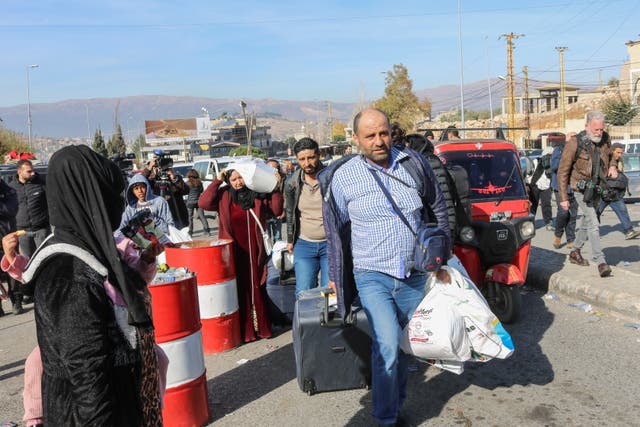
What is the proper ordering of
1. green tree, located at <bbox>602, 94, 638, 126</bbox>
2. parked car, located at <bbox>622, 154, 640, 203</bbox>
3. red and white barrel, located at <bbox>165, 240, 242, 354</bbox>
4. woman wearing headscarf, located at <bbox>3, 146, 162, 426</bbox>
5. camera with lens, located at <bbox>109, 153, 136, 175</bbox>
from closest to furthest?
woman wearing headscarf, located at <bbox>3, 146, 162, 426</bbox>, red and white barrel, located at <bbox>165, 240, 242, 354</bbox>, camera with lens, located at <bbox>109, 153, 136, 175</bbox>, parked car, located at <bbox>622, 154, 640, 203</bbox>, green tree, located at <bbox>602, 94, 638, 126</bbox>

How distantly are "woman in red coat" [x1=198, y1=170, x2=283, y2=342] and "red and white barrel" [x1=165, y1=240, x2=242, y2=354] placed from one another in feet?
0.87

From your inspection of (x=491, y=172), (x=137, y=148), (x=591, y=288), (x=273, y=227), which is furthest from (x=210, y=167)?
(x=137, y=148)

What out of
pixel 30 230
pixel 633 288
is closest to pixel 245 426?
pixel 633 288

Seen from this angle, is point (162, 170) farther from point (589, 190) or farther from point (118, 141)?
point (118, 141)

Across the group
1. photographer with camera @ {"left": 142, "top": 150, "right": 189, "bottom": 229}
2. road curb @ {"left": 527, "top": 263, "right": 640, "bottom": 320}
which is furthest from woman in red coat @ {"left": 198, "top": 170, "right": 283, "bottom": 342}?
photographer with camera @ {"left": 142, "top": 150, "right": 189, "bottom": 229}

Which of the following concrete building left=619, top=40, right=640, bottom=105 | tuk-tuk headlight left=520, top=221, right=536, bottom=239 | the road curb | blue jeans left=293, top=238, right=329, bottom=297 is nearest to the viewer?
blue jeans left=293, top=238, right=329, bottom=297

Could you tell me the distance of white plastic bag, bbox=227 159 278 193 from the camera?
605 cm

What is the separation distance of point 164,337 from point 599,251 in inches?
217

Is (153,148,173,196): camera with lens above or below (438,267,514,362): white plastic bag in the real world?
above

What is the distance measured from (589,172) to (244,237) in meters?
4.30

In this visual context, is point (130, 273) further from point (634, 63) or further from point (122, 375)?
point (634, 63)

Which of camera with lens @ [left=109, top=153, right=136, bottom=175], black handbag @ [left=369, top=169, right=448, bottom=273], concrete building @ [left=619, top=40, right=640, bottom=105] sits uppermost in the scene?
concrete building @ [left=619, top=40, right=640, bottom=105]

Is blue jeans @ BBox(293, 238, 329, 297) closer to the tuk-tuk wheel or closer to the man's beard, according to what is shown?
the tuk-tuk wheel

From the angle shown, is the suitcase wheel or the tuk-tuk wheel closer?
the suitcase wheel
